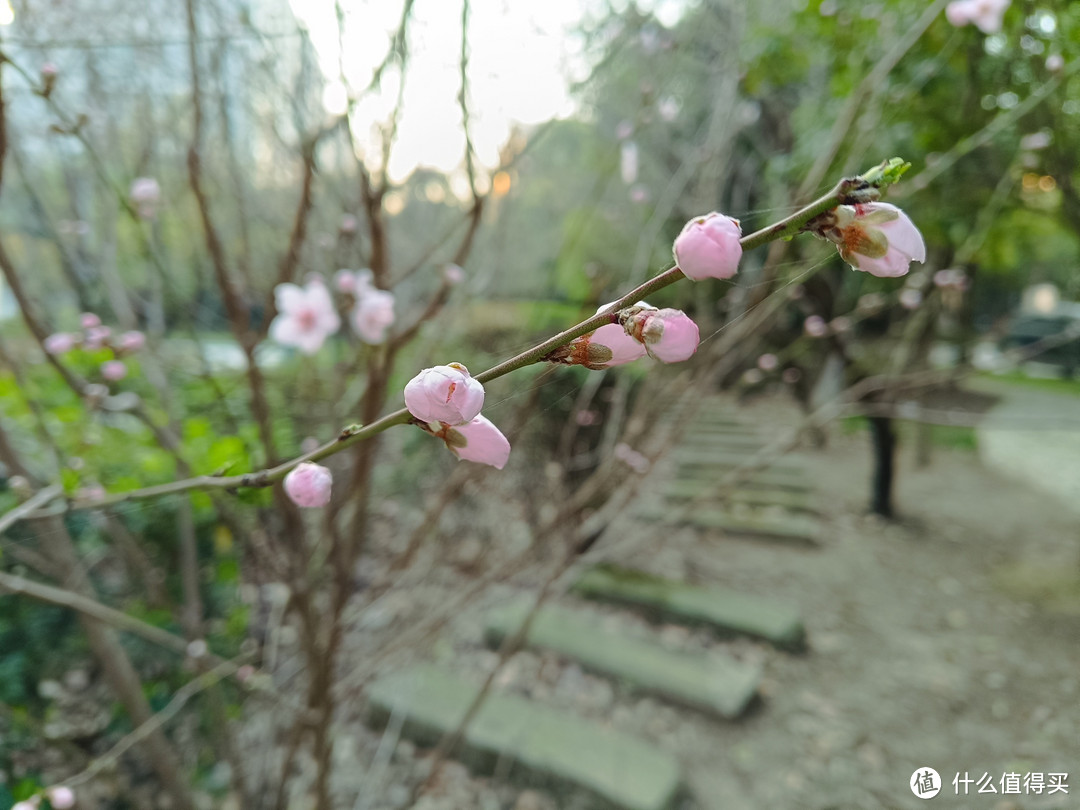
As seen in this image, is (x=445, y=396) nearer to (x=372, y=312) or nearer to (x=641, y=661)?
(x=372, y=312)

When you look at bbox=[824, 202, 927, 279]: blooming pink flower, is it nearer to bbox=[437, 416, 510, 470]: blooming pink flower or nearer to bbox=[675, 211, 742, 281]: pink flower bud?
bbox=[675, 211, 742, 281]: pink flower bud

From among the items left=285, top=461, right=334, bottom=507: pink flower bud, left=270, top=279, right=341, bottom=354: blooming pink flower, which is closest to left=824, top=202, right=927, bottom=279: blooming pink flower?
left=285, top=461, right=334, bottom=507: pink flower bud

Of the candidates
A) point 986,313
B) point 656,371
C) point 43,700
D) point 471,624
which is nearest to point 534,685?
point 471,624

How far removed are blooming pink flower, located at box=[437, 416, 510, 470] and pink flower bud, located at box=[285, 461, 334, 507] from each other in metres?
0.15

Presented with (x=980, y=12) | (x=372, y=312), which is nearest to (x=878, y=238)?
(x=372, y=312)

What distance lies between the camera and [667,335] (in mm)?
400

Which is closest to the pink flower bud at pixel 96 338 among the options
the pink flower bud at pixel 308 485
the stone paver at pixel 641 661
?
the pink flower bud at pixel 308 485

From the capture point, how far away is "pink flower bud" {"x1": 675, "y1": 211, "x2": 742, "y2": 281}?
370mm

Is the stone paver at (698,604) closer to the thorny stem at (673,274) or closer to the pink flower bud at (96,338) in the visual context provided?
the pink flower bud at (96,338)

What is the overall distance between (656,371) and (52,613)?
204 centimetres

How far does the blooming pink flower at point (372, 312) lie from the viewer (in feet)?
5.18

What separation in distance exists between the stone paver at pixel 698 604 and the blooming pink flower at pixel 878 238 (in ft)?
8.74

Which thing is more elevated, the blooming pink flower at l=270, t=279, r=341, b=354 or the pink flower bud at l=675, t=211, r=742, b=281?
the blooming pink flower at l=270, t=279, r=341, b=354

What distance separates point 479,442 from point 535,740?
1994mm
